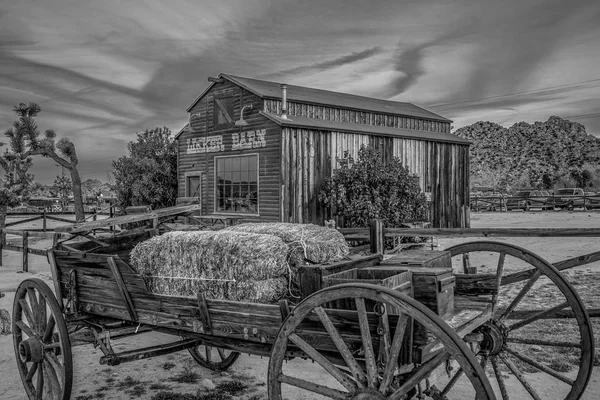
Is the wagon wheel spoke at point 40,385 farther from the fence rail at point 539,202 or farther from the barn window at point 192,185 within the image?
the fence rail at point 539,202

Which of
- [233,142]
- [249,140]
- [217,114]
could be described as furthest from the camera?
[217,114]

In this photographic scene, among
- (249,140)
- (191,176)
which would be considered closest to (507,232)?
(249,140)

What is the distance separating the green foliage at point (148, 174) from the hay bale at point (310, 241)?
18.7 meters

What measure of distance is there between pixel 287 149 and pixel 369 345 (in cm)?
1500

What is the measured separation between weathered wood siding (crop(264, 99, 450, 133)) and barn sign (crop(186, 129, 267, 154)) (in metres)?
1.08

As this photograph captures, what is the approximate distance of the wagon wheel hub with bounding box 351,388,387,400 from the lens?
290 cm

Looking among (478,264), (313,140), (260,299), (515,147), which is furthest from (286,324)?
(515,147)

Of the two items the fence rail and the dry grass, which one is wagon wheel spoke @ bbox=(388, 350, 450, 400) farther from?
the fence rail

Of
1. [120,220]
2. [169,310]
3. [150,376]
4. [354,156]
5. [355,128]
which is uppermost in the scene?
[355,128]

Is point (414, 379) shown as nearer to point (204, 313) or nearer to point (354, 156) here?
point (204, 313)

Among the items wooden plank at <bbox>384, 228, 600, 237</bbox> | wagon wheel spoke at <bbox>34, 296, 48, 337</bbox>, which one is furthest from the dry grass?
wagon wheel spoke at <bbox>34, 296, 48, 337</bbox>

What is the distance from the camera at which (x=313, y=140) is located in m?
18.3

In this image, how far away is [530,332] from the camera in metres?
6.88

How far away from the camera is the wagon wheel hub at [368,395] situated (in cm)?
290
